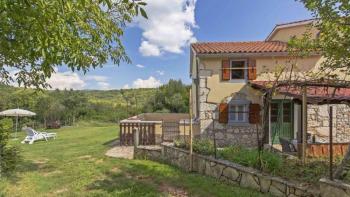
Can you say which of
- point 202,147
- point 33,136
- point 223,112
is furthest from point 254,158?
point 33,136

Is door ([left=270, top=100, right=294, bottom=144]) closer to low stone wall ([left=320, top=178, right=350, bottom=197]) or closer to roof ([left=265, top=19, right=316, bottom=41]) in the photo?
roof ([left=265, top=19, right=316, bottom=41])

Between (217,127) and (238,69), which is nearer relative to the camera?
(217,127)

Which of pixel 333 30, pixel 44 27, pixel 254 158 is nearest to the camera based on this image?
pixel 44 27

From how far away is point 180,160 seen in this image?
10531mm

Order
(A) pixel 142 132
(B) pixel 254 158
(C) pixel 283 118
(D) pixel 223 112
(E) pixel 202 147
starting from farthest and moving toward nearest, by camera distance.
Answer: (C) pixel 283 118 < (D) pixel 223 112 < (A) pixel 142 132 < (E) pixel 202 147 < (B) pixel 254 158

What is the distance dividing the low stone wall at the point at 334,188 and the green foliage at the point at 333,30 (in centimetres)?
277

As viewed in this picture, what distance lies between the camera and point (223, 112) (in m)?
15.0

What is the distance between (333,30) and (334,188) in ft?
13.7

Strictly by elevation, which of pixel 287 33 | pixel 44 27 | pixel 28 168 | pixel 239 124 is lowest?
pixel 28 168

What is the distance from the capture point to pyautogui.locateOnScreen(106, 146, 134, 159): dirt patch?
40.7ft

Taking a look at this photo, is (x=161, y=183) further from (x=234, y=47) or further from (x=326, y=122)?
(x=326, y=122)

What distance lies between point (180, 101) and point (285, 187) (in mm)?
26118

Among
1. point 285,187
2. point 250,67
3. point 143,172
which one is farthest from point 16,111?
point 285,187

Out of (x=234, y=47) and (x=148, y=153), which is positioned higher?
(x=234, y=47)
